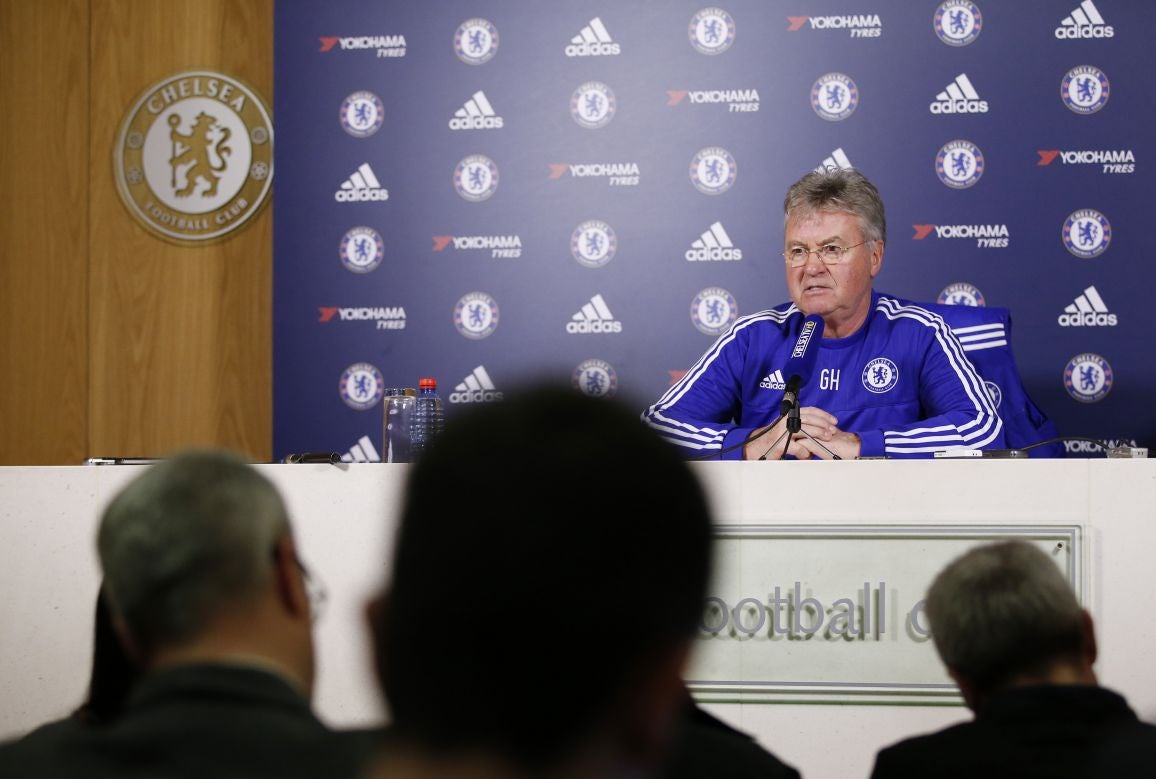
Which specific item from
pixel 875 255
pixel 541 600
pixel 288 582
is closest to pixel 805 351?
pixel 875 255

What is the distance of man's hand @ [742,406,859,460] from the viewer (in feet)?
11.1

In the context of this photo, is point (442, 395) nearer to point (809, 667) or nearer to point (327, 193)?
point (327, 193)

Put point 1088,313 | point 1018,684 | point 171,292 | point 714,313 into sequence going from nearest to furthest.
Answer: point 1018,684, point 1088,313, point 714,313, point 171,292

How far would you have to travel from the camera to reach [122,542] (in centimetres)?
110

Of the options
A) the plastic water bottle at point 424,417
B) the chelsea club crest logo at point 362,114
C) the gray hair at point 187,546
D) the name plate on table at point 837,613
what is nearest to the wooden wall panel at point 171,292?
the chelsea club crest logo at point 362,114

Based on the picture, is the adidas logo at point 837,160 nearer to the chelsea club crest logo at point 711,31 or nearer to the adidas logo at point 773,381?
the chelsea club crest logo at point 711,31

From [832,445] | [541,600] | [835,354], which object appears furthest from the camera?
[835,354]

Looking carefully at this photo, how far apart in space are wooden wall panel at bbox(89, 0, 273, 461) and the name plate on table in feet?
10.3

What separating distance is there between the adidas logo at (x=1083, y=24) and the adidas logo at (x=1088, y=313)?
0.95 m

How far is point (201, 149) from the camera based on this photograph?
5.36 m

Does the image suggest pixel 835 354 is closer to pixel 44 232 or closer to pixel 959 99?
pixel 959 99

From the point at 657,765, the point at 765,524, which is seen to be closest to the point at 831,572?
the point at 765,524

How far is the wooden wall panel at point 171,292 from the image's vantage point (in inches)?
214

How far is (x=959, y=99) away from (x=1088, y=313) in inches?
36.7
